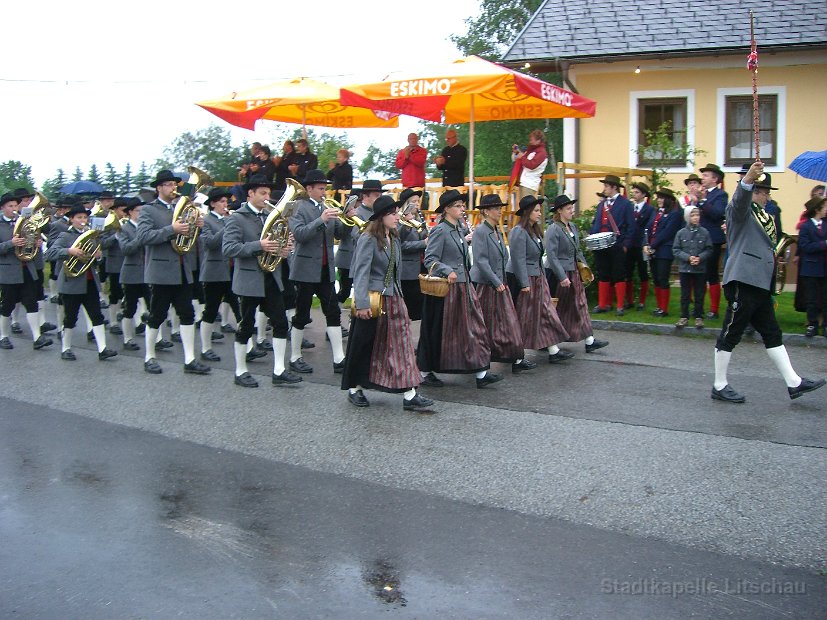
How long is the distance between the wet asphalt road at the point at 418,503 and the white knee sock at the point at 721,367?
10.3 inches

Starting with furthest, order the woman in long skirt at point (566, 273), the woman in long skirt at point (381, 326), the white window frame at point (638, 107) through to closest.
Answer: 1. the white window frame at point (638, 107)
2. the woman in long skirt at point (566, 273)
3. the woman in long skirt at point (381, 326)

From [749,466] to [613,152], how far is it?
41.1ft

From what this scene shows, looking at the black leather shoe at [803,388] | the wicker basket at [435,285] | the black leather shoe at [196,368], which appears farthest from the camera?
the black leather shoe at [196,368]

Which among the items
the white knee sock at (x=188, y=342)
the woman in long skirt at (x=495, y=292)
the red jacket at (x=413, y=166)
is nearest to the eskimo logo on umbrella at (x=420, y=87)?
the red jacket at (x=413, y=166)

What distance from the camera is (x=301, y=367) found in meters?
9.95

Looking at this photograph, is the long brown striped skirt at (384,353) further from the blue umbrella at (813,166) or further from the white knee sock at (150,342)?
the blue umbrella at (813,166)

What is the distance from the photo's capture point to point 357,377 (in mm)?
8250

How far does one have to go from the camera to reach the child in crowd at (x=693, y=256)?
11906mm

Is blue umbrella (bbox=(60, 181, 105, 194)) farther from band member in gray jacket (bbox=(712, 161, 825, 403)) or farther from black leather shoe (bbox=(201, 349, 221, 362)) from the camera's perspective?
band member in gray jacket (bbox=(712, 161, 825, 403))

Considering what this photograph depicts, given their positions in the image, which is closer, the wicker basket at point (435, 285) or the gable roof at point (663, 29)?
the wicker basket at point (435, 285)

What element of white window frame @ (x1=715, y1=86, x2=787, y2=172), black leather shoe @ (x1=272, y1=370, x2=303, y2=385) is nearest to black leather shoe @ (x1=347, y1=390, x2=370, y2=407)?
black leather shoe @ (x1=272, y1=370, x2=303, y2=385)

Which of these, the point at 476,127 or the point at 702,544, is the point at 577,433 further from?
the point at 476,127

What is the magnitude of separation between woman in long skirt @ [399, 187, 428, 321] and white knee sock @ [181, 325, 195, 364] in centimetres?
240

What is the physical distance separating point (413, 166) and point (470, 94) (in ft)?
8.28
